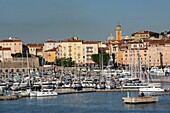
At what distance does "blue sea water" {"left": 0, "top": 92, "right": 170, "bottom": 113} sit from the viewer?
2766 cm

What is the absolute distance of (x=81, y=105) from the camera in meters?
30.2

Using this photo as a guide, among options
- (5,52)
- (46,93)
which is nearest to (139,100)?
(46,93)

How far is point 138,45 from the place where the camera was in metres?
76.9

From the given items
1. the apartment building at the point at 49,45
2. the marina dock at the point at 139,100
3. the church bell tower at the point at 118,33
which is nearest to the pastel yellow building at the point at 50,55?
the apartment building at the point at 49,45

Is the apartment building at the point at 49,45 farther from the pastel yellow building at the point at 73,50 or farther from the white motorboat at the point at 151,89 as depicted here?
the white motorboat at the point at 151,89

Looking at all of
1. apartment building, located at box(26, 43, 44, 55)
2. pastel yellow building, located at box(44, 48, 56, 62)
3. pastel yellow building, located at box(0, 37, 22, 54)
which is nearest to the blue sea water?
pastel yellow building, located at box(0, 37, 22, 54)

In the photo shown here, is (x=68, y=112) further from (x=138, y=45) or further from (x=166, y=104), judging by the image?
(x=138, y=45)

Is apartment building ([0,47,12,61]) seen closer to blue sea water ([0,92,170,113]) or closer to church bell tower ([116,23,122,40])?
church bell tower ([116,23,122,40])

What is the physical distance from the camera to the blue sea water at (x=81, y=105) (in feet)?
90.7

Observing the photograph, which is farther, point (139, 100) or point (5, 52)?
point (5, 52)

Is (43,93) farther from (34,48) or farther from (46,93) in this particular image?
(34,48)

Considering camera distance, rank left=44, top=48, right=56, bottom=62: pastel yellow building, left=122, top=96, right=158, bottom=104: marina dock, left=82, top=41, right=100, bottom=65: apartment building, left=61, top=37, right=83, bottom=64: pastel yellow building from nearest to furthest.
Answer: left=122, top=96, right=158, bottom=104: marina dock → left=82, top=41, right=100, bottom=65: apartment building → left=61, top=37, right=83, bottom=64: pastel yellow building → left=44, top=48, right=56, bottom=62: pastel yellow building

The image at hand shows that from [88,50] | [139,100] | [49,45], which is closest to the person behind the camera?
[139,100]

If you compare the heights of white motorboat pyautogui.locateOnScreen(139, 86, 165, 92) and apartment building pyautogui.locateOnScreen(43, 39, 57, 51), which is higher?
apartment building pyautogui.locateOnScreen(43, 39, 57, 51)
